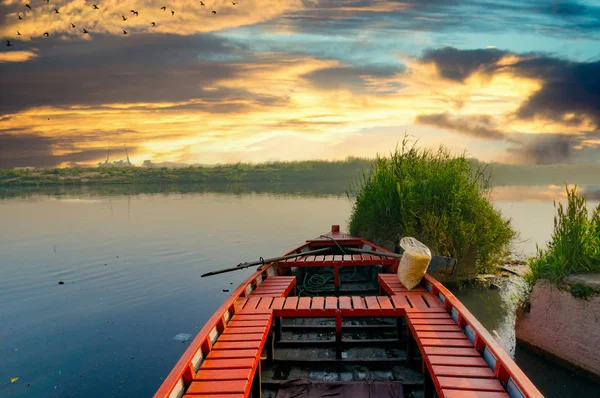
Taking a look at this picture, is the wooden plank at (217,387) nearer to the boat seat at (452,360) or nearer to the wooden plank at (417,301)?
the boat seat at (452,360)

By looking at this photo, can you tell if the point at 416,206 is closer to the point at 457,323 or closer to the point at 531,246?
the point at 457,323

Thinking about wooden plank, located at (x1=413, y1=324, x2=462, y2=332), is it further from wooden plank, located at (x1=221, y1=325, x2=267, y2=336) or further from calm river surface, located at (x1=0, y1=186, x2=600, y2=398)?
calm river surface, located at (x1=0, y1=186, x2=600, y2=398)

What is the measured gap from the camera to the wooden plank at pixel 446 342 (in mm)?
5023

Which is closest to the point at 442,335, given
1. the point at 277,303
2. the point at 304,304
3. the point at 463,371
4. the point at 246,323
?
the point at 463,371

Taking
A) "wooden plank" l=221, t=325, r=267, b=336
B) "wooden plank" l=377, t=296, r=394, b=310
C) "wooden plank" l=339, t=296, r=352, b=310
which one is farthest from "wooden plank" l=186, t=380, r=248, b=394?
"wooden plank" l=377, t=296, r=394, b=310

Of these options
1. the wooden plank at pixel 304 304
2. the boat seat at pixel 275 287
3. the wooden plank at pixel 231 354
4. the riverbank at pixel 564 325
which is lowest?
the riverbank at pixel 564 325

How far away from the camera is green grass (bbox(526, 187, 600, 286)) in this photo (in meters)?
7.06

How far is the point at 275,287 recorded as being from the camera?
26.1ft

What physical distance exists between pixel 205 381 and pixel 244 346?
848mm

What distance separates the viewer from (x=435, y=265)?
9.25 meters

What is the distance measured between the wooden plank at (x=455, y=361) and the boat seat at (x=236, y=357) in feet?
6.72

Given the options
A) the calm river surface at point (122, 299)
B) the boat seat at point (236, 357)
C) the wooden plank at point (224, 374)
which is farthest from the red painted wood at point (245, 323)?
the calm river surface at point (122, 299)

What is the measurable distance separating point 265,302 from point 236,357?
194 centimetres

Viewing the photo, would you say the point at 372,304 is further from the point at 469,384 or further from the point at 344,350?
the point at 469,384
